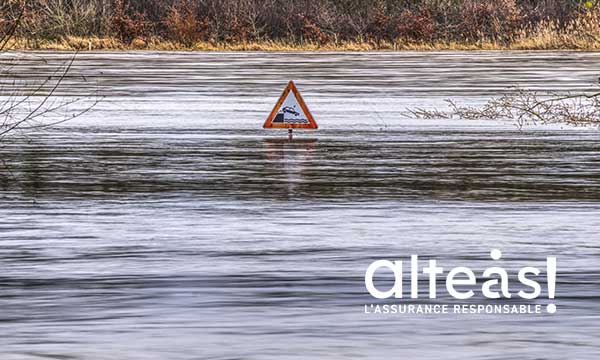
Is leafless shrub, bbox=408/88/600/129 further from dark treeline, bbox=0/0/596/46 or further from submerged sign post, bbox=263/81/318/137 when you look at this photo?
dark treeline, bbox=0/0/596/46

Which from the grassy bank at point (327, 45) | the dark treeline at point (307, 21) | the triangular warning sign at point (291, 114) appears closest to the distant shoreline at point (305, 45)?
the grassy bank at point (327, 45)

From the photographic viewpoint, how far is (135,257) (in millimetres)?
12969

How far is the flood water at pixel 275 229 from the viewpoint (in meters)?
9.45

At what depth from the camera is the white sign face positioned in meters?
25.5

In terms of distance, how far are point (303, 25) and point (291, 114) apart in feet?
171

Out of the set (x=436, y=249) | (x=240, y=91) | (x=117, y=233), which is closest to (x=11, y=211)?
(x=117, y=233)

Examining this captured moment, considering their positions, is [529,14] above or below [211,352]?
above

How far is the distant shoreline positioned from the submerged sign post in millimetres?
42460

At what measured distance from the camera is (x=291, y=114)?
2561cm

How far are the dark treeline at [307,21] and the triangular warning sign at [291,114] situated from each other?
156 feet

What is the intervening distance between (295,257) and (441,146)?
11.1m

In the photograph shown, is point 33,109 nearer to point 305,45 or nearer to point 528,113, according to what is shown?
point 528,113

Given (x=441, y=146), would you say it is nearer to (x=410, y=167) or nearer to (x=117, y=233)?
(x=410, y=167)

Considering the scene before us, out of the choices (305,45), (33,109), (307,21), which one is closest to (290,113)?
(33,109)
